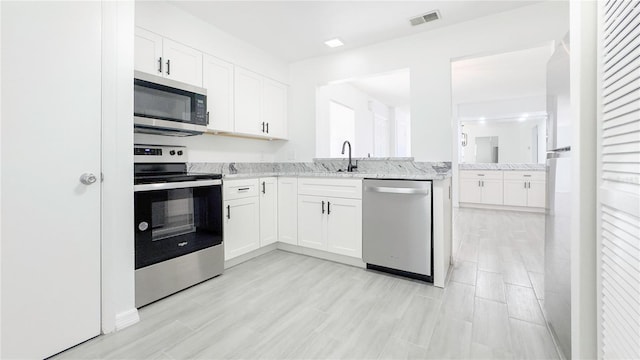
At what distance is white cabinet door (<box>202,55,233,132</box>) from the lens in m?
2.77

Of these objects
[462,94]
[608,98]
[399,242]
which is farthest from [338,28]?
[462,94]

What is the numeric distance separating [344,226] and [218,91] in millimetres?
1883

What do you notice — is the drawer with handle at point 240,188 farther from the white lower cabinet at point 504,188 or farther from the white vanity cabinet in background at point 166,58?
the white lower cabinet at point 504,188

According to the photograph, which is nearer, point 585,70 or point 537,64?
point 585,70

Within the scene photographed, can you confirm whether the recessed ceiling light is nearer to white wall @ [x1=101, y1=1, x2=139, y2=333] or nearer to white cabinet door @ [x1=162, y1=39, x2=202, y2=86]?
white cabinet door @ [x1=162, y1=39, x2=202, y2=86]

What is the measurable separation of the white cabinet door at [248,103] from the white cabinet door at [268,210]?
652 mm

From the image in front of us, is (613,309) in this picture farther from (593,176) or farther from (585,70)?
(585,70)

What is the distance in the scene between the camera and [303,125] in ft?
12.3

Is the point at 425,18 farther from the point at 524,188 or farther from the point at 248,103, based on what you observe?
the point at 524,188

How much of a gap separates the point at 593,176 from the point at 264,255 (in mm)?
2759

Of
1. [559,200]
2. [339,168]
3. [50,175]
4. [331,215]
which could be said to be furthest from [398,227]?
[50,175]

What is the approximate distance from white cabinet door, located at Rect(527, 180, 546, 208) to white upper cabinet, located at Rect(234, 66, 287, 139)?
17.2ft

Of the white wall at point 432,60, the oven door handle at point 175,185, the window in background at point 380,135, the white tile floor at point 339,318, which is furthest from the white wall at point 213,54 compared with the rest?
the window in background at point 380,135

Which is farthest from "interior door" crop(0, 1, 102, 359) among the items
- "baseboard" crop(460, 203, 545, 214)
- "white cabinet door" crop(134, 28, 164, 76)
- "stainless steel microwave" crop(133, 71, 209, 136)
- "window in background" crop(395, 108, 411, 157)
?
"window in background" crop(395, 108, 411, 157)
